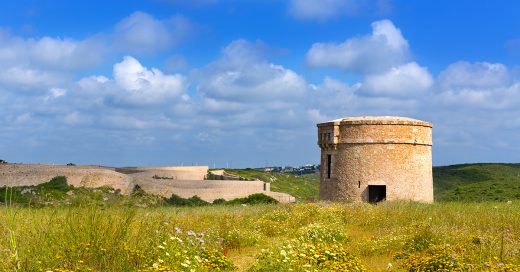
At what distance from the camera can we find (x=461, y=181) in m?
55.8

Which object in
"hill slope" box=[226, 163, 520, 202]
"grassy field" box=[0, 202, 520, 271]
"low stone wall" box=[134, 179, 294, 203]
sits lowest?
"grassy field" box=[0, 202, 520, 271]

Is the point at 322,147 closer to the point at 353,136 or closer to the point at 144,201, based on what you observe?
the point at 353,136

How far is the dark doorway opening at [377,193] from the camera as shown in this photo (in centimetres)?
2233

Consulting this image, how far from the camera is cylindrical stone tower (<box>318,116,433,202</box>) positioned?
21.6 m

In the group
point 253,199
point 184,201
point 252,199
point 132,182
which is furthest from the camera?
point 252,199

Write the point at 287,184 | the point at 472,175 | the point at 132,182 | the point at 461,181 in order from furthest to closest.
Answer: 1. the point at 472,175
2. the point at 461,181
3. the point at 287,184
4. the point at 132,182

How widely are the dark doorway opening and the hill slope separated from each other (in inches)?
501

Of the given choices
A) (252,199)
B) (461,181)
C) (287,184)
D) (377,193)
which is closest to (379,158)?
(377,193)

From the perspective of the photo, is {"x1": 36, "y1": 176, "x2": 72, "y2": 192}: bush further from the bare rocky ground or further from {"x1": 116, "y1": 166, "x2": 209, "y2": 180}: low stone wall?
{"x1": 116, "y1": 166, "x2": 209, "y2": 180}: low stone wall

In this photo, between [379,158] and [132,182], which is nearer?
[379,158]

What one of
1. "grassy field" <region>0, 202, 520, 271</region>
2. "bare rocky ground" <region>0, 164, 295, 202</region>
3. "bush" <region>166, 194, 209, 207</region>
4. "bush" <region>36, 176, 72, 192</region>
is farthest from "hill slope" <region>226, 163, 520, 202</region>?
"grassy field" <region>0, 202, 520, 271</region>

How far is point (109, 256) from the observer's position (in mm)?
6801

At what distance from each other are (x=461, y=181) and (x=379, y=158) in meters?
38.3

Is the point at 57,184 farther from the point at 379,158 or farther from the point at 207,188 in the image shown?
the point at 379,158
